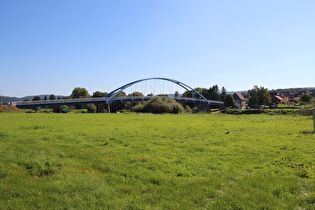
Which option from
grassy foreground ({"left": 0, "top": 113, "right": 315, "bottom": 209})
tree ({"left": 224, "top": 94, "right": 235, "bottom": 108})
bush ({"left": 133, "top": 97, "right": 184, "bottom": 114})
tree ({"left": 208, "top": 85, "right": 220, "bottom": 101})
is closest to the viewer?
grassy foreground ({"left": 0, "top": 113, "right": 315, "bottom": 209})

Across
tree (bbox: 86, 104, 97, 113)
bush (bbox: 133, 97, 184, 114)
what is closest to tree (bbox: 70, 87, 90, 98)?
tree (bbox: 86, 104, 97, 113)

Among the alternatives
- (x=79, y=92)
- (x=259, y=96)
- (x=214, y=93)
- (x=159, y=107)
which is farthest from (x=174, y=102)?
(x=79, y=92)

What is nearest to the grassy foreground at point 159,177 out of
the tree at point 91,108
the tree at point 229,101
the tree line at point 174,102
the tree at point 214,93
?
the tree line at point 174,102

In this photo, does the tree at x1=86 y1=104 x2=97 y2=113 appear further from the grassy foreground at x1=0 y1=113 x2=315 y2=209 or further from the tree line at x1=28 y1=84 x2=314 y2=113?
the grassy foreground at x1=0 y1=113 x2=315 y2=209

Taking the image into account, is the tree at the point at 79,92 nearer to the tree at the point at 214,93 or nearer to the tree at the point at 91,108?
the tree at the point at 91,108

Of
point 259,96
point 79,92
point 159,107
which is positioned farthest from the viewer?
point 79,92

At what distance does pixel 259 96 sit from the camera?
2918 inches

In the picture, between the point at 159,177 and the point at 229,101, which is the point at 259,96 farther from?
the point at 159,177

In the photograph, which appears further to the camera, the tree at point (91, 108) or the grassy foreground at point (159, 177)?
the tree at point (91, 108)

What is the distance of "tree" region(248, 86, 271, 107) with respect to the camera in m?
73.6

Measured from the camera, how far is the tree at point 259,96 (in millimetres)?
73625

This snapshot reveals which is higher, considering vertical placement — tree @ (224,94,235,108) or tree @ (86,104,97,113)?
tree @ (224,94,235,108)

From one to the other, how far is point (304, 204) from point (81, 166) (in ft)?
21.8

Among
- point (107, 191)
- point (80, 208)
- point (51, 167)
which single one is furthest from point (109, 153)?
point (80, 208)
